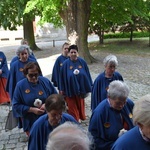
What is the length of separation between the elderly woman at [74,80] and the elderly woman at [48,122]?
Result: 10.2 ft

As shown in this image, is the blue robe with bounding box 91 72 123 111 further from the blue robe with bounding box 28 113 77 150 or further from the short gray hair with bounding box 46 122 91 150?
the short gray hair with bounding box 46 122 91 150

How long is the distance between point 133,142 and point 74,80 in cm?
395

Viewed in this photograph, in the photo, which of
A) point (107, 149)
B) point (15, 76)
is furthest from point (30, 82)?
point (15, 76)

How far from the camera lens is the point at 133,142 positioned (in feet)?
7.88

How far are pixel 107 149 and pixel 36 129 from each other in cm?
97

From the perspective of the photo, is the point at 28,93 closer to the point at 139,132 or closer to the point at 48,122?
the point at 48,122

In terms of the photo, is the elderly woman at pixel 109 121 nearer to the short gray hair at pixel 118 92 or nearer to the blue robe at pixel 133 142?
the short gray hair at pixel 118 92

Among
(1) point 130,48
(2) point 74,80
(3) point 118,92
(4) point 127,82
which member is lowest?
(4) point 127,82

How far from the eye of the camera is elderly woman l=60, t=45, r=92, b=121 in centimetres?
625

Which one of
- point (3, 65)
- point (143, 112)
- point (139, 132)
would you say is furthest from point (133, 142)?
point (3, 65)

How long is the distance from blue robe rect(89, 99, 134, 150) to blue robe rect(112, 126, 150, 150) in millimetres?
936

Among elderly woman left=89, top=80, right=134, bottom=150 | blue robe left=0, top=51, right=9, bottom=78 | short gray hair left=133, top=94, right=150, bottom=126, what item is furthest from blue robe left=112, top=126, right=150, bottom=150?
blue robe left=0, top=51, right=9, bottom=78

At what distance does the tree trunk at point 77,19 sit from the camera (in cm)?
1464

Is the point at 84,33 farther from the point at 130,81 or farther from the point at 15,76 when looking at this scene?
the point at 15,76
